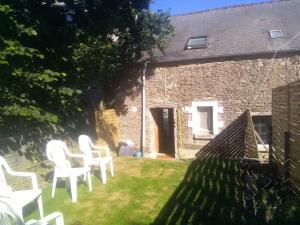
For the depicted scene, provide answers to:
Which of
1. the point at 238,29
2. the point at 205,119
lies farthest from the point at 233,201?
the point at 238,29

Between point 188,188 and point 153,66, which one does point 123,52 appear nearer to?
point 153,66

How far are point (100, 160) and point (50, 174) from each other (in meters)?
1.93

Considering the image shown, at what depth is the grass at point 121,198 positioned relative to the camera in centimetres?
614

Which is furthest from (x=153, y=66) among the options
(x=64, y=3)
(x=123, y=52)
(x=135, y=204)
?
(x=135, y=204)

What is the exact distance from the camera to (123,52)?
42.8ft

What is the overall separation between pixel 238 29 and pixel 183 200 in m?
9.65

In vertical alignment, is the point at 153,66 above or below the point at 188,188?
above

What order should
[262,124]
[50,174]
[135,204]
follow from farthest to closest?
[262,124] → [50,174] → [135,204]

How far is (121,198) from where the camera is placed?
7.29 m

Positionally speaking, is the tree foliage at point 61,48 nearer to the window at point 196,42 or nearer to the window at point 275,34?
the window at point 196,42

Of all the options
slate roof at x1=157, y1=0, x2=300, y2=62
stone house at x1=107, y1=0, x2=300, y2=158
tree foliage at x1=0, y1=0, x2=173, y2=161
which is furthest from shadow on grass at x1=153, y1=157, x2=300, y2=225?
slate roof at x1=157, y1=0, x2=300, y2=62

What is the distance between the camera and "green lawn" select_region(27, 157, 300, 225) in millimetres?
5578

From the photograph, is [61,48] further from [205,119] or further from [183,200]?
[205,119]

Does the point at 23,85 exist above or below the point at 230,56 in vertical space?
below
